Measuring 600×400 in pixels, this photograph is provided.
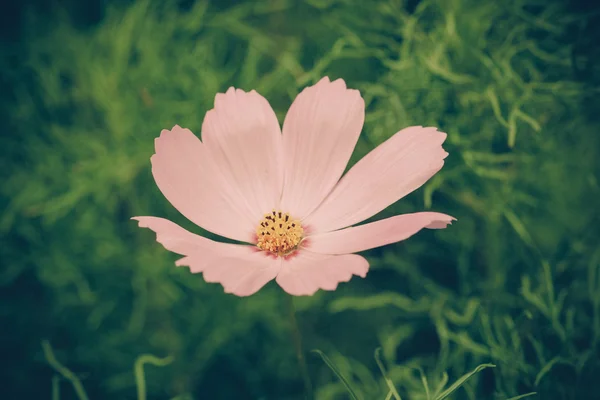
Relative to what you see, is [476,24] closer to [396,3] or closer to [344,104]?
[396,3]

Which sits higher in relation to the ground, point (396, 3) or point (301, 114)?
point (396, 3)

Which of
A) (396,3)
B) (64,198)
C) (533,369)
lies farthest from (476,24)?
(64,198)

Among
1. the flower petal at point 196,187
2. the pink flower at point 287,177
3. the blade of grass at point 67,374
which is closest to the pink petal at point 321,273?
the pink flower at point 287,177

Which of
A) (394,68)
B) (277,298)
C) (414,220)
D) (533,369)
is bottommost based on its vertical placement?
(533,369)

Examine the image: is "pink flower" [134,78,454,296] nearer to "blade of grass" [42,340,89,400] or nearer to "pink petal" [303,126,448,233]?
"pink petal" [303,126,448,233]

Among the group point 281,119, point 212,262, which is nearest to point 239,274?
point 212,262

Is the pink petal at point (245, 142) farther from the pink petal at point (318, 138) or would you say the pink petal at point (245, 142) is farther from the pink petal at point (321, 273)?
the pink petal at point (321, 273)

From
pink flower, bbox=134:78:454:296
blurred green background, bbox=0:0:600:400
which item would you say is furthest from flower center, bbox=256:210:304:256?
blurred green background, bbox=0:0:600:400

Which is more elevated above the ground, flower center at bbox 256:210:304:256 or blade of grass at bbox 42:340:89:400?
flower center at bbox 256:210:304:256
